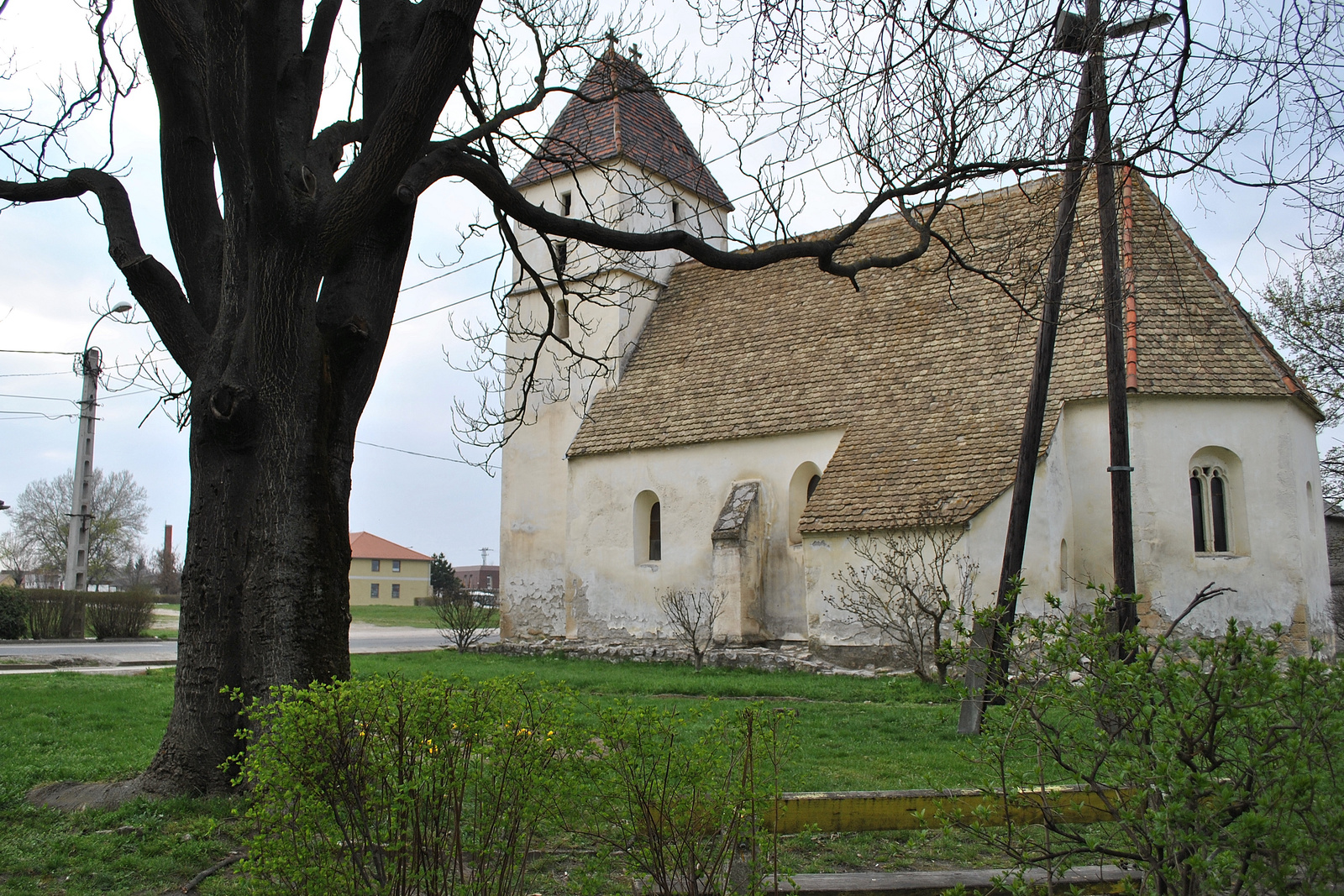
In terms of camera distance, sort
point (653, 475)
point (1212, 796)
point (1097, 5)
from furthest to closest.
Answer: point (653, 475) < point (1097, 5) < point (1212, 796)

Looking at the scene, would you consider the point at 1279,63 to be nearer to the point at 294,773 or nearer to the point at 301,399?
the point at 294,773

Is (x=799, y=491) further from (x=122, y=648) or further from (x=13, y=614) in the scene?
(x=13, y=614)

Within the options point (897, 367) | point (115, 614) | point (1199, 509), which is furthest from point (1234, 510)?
point (115, 614)

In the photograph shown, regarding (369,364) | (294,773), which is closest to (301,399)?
(369,364)

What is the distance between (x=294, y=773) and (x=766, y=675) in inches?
498

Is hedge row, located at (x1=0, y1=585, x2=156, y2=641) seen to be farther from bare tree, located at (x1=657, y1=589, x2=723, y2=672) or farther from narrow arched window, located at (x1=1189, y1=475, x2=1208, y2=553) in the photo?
narrow arched window, located at (x1=1189, y1=475, x2=1208, y2=553)

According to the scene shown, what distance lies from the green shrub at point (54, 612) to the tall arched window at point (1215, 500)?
2535 centimetres

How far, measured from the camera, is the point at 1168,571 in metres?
14.9

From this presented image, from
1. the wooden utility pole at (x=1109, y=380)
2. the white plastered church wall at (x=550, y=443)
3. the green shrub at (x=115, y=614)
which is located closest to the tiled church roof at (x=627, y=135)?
the white plastered church wall at (x=550, y=443)

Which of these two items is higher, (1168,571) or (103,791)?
(1168,571)

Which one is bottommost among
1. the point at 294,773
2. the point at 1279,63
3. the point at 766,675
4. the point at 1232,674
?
the point at 766,675

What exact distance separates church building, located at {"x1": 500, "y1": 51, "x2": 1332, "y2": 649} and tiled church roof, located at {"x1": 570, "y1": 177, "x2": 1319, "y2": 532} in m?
0.06

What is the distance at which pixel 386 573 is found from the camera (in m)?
73.4

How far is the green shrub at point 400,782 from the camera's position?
10.9 ft
